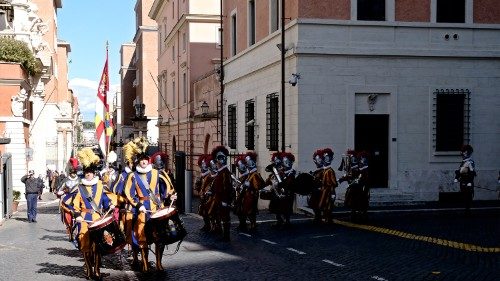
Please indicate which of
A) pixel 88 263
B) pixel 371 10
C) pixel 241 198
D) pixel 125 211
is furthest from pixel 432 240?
A: pixel 371 10

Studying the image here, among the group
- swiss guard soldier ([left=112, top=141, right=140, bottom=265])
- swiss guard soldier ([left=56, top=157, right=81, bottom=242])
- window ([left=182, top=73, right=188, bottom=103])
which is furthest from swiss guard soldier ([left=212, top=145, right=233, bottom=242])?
window ([left=182, top=73, right=188, bottom=103])

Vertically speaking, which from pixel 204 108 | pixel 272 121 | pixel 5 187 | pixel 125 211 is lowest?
pixel 5 187

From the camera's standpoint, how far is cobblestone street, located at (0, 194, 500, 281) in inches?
425

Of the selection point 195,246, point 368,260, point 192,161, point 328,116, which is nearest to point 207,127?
point 192,161

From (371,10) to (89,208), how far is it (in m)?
13.2

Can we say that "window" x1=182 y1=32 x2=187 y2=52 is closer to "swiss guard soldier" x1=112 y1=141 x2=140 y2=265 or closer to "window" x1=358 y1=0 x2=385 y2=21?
"window" x1=358 y1=0 x2=385 y2=21

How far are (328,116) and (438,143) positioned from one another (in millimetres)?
3689

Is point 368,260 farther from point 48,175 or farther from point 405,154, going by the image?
point 48,175

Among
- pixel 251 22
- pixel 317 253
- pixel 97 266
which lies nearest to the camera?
pixel 97 266

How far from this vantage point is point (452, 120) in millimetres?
22062

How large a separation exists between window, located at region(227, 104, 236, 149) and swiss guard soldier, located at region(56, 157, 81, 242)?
13.9 m

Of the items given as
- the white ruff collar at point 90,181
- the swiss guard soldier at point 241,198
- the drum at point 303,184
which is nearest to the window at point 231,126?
the swiss guard soldier at point 241,198

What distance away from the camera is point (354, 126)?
21.4m

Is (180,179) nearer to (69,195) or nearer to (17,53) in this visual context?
(69,195)
